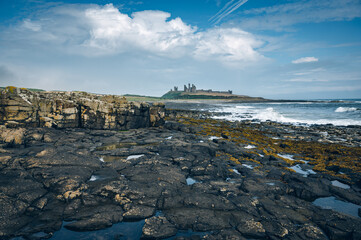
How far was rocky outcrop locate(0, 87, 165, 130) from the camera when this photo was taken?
61.6 feet

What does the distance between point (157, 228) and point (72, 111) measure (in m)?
20.3

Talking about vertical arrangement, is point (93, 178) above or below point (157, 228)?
above

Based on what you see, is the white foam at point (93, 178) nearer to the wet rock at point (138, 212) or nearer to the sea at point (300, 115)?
the wet rock at point (138, 212)

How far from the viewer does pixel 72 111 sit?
22016 mm

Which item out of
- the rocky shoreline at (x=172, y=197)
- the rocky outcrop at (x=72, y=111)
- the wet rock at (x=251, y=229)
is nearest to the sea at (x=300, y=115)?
the rocky outcrop at (x=72, y=111)

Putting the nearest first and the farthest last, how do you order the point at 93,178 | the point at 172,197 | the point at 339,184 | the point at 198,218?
the point at 198,218
the point at 172,197
the point at 93,178
the point at 339,184

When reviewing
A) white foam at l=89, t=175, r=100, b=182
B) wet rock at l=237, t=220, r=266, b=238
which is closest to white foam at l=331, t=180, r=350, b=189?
wet rock at l=237, t=220, r=266, b=238

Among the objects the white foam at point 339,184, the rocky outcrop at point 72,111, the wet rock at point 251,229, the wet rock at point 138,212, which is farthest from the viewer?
the rocky outcrop at point 72,111

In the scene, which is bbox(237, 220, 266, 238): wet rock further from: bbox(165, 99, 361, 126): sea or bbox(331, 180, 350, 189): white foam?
bbox(165, 99, 361, 126): sea

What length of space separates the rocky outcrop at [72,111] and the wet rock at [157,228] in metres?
19.0

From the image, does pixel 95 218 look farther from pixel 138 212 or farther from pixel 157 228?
pixel 157 228

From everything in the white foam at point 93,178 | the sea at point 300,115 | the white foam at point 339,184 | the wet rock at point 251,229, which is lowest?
the white foam at point 339,184

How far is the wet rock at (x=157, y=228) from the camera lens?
5.96m

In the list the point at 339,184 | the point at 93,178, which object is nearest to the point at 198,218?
the point at 93,178
